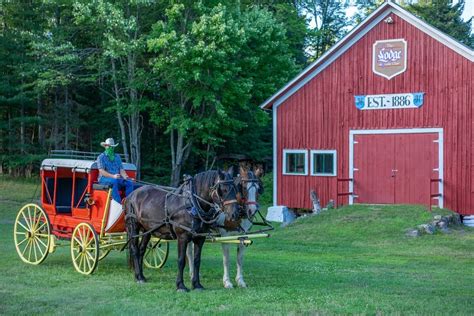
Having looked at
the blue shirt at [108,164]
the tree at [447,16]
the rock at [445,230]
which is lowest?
the rock at [445,230]

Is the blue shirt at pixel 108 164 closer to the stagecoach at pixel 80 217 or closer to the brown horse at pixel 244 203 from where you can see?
the stagecoach at pixel 80 217

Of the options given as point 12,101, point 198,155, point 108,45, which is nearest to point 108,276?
point 108,45

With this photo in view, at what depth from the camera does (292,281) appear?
11977mm

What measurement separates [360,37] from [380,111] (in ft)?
9.09

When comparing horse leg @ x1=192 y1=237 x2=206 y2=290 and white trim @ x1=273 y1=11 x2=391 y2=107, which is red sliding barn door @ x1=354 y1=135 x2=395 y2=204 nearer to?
white trim @ x1=273 y1=11 x2=391 y2=107

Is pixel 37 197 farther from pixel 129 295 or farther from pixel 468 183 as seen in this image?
pixel 129 295

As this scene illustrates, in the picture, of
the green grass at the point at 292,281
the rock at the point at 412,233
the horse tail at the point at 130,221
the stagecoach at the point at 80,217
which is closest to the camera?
the green grass at the point at 292,281

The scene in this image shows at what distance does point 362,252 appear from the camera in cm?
1753

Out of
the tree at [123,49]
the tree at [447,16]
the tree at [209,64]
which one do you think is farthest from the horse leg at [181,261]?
the tree at [447,16]

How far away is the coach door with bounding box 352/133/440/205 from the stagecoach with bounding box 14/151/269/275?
12.3 m

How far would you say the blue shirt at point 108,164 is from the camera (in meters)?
13.1

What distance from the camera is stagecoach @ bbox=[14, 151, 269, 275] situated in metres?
12.9

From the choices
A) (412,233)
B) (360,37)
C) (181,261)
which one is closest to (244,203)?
(181,261)

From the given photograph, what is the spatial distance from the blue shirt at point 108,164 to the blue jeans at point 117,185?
17 cm
